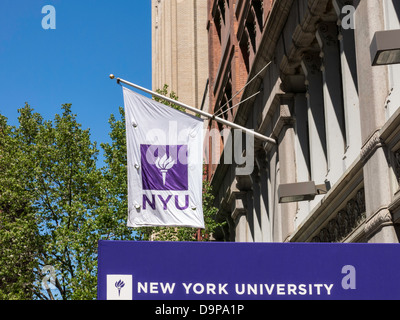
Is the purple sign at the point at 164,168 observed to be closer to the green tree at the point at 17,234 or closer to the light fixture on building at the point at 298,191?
the light fixture on building at the point at 298,191

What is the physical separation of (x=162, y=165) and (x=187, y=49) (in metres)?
53.2

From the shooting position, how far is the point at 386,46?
9805 mm

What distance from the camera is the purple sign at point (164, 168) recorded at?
58.3 ft

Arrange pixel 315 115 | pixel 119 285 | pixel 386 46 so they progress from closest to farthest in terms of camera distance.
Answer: pixel 119 285
pixel 386 46
pixel 315 115

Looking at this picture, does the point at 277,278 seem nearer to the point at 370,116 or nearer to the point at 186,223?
the point at 370,116

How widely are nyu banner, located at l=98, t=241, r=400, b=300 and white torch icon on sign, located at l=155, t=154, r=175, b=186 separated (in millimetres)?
10247

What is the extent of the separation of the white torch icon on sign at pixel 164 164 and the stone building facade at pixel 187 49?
48.7 meters

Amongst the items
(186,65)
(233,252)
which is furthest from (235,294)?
(186,65)

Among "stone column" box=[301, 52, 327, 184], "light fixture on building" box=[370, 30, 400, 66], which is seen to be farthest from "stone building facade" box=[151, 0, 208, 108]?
"light fixture on building" box=[370, 30, 400, 66]

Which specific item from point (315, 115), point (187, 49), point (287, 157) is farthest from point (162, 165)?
point (187, 49)

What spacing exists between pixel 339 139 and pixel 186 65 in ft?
172

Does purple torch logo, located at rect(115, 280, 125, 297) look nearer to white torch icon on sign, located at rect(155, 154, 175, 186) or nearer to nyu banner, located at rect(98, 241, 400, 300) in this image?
nyu banner, located at rect(98, 241, 400, 300)

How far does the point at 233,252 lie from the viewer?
7.47 meters

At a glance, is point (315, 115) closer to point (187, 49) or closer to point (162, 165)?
point (162, 165)
